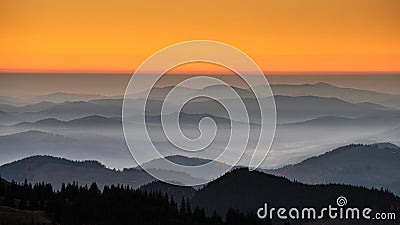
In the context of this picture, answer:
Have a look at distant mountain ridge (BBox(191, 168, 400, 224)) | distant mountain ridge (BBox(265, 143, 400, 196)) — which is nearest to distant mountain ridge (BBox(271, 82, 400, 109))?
distant mountain ridge (BBox(265, 143, 400, 196))

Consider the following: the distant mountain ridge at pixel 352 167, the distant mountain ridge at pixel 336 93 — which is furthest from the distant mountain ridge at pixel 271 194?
the distant mountain ridge at pixel 336 93

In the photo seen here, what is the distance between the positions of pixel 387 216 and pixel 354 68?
0.97 m

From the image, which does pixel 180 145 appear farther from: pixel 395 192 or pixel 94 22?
pixel 395 192

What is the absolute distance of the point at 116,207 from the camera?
5859 mm

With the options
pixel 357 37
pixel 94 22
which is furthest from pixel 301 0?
pixel 94 22

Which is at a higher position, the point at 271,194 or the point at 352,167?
the point at 352,167

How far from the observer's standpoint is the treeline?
5.85m

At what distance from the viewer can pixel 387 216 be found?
594cm

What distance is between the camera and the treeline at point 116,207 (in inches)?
230

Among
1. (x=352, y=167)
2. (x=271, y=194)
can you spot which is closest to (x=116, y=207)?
(x=271, y=194)

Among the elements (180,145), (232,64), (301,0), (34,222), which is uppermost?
(301,0)

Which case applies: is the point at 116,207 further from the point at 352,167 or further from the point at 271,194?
the point at 352,167

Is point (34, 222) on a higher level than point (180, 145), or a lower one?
lower

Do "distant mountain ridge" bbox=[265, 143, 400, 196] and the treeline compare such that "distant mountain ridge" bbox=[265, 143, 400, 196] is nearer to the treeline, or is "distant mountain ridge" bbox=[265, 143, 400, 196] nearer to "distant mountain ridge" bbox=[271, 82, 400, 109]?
"distant mountain ridge" bbox=[271, 82, 400, 109]
